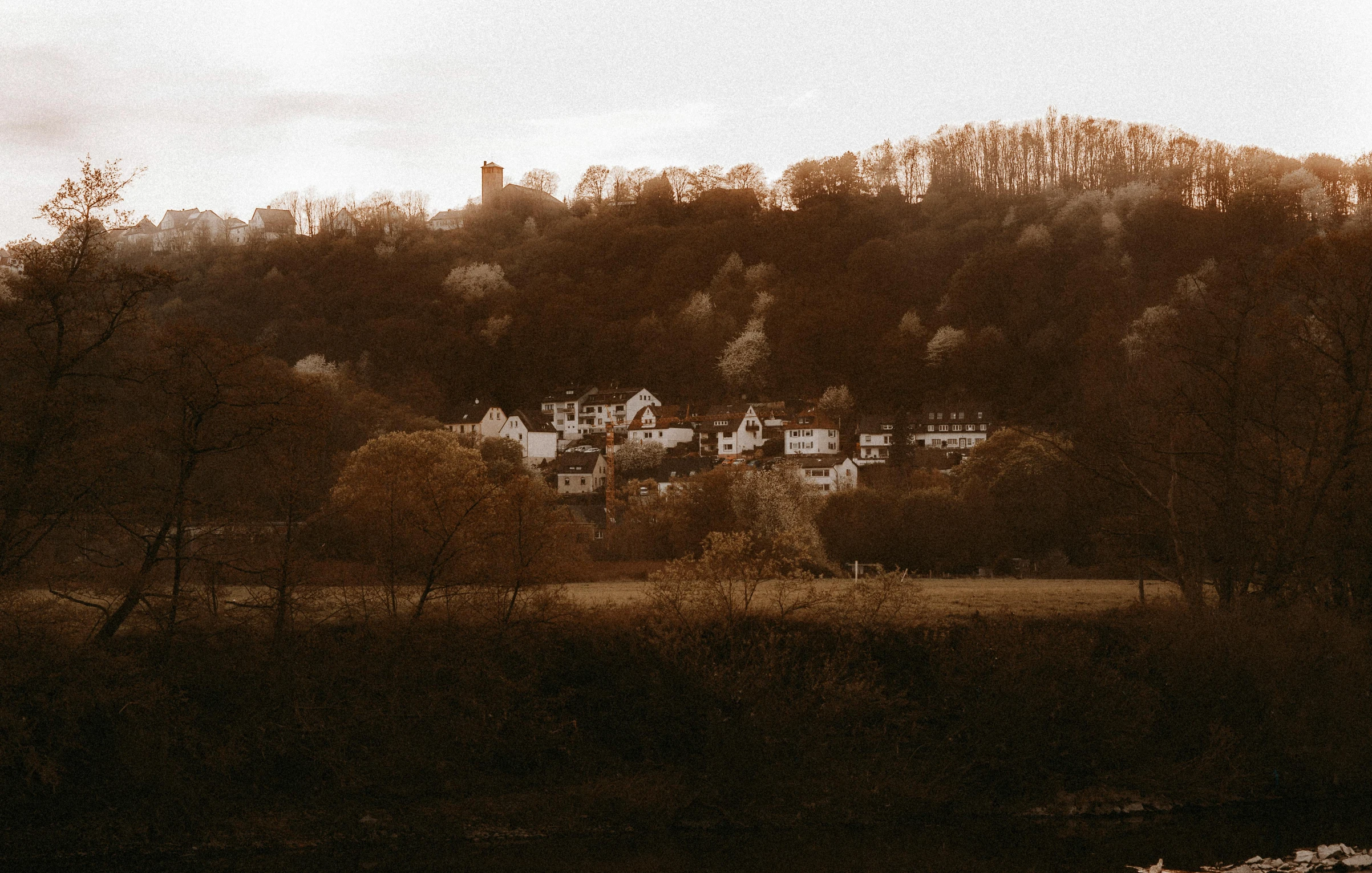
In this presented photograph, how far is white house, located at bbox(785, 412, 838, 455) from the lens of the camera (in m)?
88.7

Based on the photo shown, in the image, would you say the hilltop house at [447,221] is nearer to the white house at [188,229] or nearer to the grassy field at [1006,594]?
the white house at [188,229]

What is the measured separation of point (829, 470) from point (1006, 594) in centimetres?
4515

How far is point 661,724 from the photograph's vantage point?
23.3m

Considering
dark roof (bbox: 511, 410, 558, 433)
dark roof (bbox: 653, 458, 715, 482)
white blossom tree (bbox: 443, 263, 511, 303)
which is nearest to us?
dark roof (bbox: 653, 458, 715, 482)

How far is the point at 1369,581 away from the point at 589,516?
49.1m

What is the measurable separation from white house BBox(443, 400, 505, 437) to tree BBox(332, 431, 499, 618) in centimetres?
6263

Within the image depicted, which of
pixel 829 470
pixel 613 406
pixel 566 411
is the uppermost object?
pixel 613 406

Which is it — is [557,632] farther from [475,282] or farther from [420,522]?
[475,282]

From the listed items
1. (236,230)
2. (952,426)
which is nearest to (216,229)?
(236,230)

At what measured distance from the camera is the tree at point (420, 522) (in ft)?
80.1

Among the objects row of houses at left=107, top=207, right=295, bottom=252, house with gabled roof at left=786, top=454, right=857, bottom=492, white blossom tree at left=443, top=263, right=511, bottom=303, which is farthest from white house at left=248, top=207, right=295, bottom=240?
house with gabled roof at left=786, top=454, right=857, bottom=492

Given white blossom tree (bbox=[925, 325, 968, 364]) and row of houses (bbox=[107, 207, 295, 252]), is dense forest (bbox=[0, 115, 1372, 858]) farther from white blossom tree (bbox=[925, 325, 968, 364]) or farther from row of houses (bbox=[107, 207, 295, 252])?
row of houses (bbox=[107, 207, 295, 252])

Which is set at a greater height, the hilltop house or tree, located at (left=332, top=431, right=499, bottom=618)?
the hilltop house

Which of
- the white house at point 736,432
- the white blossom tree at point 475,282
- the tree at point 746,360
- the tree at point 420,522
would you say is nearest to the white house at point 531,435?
the white house at point 736,432
